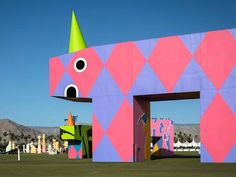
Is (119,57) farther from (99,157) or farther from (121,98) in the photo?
(99,157)

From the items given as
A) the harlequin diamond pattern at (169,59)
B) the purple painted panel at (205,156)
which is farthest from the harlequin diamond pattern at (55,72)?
the purple painted panel at (205,156)

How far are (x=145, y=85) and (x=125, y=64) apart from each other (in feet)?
8.63

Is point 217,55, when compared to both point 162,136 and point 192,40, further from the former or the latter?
point 162,136

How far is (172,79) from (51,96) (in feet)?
41.3

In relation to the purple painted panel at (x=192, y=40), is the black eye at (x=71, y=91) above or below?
below

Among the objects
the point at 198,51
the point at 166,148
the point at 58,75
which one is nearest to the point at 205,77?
the point at 198,51

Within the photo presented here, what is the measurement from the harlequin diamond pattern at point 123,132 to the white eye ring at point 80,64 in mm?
5218

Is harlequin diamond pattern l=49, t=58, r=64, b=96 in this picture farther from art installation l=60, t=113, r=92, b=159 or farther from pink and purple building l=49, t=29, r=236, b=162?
art installation l=60, t=113, r=92, b=159

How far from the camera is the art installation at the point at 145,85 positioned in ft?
109

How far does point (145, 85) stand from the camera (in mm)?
36219

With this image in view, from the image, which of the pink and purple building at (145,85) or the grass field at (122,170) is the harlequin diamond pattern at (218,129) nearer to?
the pink and purple building at (145,85)

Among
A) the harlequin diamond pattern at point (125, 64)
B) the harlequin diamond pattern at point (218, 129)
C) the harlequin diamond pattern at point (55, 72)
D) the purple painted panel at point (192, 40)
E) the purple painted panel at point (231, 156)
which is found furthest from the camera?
the harlequin diamond pattern at point (55, 72)

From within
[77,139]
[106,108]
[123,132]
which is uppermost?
[106,108]

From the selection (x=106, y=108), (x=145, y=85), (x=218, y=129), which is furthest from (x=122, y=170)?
(x=106, y=108)
